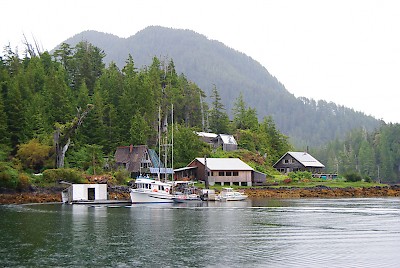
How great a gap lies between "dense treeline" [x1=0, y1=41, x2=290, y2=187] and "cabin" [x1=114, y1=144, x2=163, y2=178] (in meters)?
3.44

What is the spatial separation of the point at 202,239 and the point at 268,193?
160 feet

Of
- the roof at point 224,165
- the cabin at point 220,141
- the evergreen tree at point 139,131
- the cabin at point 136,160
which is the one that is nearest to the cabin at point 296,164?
the cabin at point 220,141

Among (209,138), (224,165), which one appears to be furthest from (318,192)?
(209,138)

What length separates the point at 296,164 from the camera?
108125mm

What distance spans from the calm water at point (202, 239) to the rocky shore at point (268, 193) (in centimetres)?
1664

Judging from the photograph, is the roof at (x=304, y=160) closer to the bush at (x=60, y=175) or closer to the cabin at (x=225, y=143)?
the cabin at (x=225, y=143)

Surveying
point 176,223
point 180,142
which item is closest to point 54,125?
point 180,142

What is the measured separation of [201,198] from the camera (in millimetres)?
71250

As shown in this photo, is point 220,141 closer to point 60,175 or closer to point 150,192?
point 150,192

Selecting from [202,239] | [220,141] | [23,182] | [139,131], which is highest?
[139,131]

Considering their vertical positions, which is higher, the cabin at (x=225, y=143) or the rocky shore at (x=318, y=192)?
the cabin at (x=225, y=143)

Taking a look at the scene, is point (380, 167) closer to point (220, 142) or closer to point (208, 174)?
point (220, 142)

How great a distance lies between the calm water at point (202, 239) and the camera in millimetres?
25031

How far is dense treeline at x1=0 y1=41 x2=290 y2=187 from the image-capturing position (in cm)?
7888
